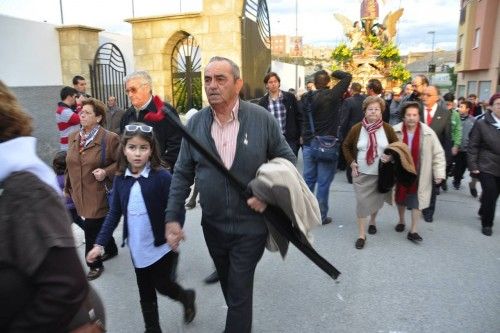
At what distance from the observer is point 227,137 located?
2.42 m

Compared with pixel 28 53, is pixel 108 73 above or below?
below

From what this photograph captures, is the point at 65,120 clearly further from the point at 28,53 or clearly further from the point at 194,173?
the point at 194,173

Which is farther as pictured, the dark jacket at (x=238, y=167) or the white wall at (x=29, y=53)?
the white wall at (x=29, y=53)

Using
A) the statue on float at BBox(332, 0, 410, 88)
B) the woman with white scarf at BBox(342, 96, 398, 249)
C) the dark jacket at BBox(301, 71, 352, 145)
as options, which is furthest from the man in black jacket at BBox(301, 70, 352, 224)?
the statue on float at BBox(332, 0, 410, 88)

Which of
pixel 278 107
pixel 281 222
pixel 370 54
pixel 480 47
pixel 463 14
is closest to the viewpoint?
pixel 281 222

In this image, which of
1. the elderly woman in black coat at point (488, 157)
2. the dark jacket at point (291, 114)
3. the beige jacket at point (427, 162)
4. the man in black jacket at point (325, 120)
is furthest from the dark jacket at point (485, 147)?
the dark jacket at point (291, 114)

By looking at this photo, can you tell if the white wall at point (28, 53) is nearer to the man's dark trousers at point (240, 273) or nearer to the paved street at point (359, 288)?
the paved street at point (359, 288)

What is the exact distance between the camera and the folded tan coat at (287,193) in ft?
6.93

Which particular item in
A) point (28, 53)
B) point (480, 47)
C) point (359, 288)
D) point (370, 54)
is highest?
point (480, 47)

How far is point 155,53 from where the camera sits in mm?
8203

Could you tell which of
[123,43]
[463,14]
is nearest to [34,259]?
[123,43]

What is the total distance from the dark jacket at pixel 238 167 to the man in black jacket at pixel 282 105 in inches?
135

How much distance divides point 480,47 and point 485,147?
24.7 meters

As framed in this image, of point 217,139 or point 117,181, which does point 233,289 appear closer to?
point 217,139
